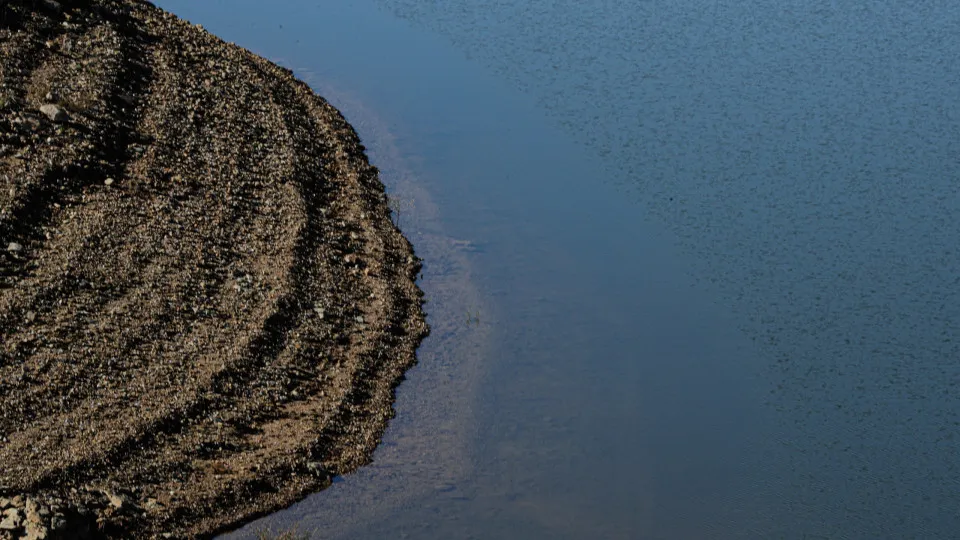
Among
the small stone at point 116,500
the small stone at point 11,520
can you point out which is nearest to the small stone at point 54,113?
the small stone at point 116,500

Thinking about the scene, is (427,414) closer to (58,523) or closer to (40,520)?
(58,523)

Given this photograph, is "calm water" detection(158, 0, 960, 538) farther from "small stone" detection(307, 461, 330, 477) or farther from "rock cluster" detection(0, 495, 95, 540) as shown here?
"rock cluster" detection(0, 495, 95, 540)

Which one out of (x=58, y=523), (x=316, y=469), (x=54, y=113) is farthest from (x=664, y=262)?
(x=58, y=523)

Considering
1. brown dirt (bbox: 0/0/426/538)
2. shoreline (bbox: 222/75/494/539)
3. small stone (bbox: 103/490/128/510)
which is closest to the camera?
small stone (bbox: 103/490/128/510)

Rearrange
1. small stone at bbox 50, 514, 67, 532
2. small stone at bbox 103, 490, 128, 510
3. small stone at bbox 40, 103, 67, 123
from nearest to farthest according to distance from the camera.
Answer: small stone at bbox 50, 514, 67, 532, small stone at bbox 103, 490, 128, 510, small stone at bbox 40, 103, 67, 123

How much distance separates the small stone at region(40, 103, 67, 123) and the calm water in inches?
212

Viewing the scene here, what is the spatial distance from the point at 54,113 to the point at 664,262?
9.76 m

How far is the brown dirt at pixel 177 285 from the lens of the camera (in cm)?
1266

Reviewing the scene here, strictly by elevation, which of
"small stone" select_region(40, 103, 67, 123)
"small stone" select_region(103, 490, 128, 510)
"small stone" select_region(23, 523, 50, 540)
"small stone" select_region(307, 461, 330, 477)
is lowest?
"small stone" select_region(103, 490, 128, 510)

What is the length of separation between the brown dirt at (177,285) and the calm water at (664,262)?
2.37ft

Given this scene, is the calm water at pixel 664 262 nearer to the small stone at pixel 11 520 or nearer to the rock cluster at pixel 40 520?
the rock cluster at pixel 40 520

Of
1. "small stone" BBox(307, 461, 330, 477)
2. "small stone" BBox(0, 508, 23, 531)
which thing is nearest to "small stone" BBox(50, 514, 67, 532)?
"small stone" BBox(0, 508, 23, 531)

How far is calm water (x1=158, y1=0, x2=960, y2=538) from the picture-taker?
44.3ft

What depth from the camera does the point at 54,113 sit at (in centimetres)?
1833
